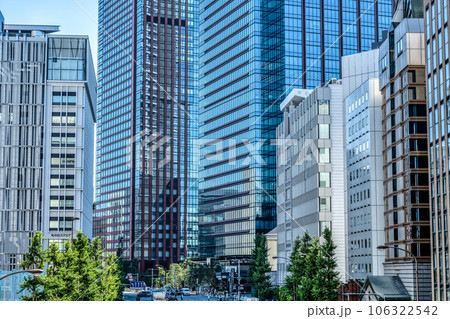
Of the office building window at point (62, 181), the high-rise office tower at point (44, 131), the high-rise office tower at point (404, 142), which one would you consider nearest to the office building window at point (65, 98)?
A: the high-rise office tower at point (44, 131)

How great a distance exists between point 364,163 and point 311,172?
2.75 ft

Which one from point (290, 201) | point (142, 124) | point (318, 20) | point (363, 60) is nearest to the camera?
point (290, 201)

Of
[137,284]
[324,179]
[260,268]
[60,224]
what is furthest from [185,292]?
[60,224]

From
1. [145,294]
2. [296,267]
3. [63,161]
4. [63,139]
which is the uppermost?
[63,139]

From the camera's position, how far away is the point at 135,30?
7.40 metres

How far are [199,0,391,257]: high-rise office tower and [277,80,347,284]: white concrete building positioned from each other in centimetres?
14

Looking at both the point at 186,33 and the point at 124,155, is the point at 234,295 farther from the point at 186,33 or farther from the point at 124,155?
the point at 186,33

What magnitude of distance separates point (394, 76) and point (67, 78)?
146 inches

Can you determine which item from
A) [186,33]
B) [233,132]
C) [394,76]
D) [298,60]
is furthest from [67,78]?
[394,76]

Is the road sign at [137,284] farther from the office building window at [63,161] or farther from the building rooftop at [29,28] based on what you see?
the building rooftop at [29,28]

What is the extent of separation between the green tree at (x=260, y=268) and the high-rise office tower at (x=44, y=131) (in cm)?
180

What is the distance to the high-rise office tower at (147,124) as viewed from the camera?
23.3 ft

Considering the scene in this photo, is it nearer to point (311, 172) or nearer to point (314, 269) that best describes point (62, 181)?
point (311, 172)

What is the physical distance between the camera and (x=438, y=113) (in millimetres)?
10836
